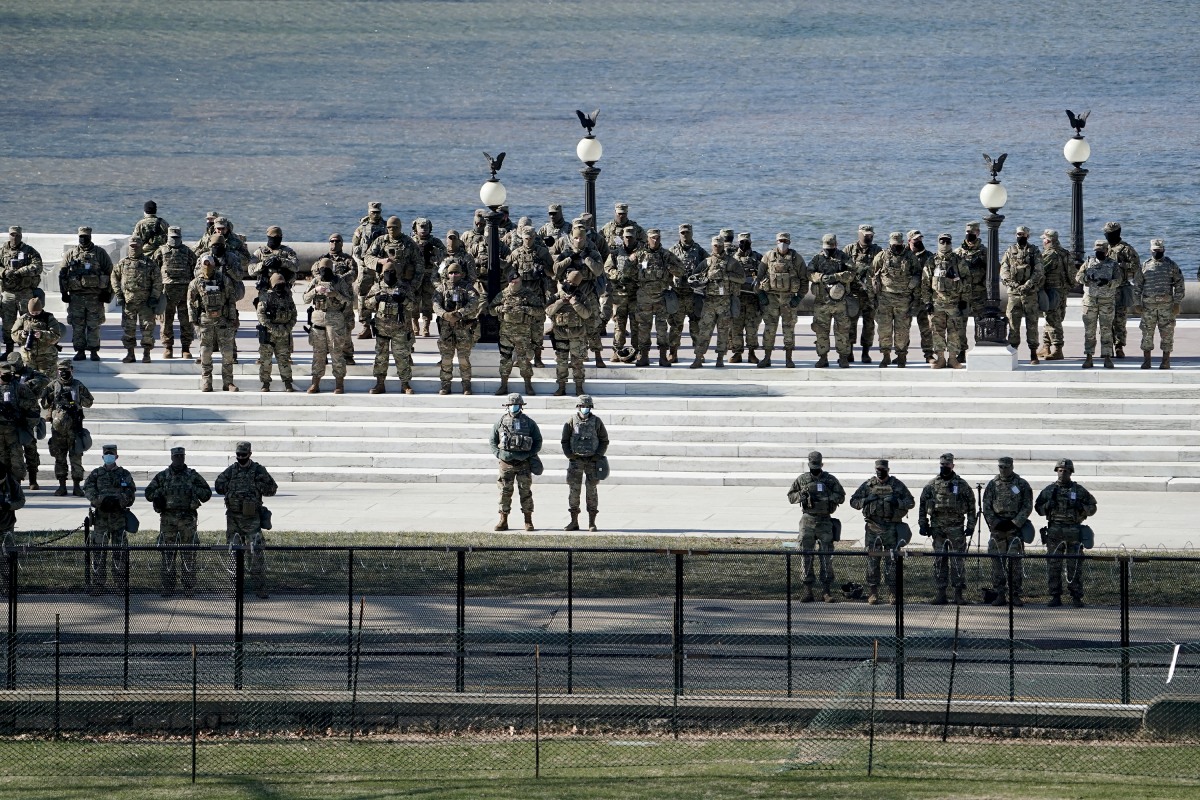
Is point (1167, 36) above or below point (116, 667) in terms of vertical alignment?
above

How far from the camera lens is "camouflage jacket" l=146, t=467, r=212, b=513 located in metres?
21.2

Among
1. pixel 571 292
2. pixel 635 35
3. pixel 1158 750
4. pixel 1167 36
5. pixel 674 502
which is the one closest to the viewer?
pixel 1158 750

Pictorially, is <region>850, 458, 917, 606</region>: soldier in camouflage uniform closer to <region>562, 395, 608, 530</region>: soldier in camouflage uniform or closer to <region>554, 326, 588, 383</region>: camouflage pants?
<region>562, 395, 608, 530</region>: soldier in camouflage uniform

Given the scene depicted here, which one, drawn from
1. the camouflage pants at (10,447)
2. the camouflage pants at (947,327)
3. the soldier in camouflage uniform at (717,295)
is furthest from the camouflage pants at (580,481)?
the camouflage pants at (947,327)

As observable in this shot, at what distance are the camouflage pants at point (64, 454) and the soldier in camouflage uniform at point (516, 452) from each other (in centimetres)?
547

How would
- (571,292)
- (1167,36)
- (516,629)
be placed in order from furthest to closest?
(1167,36) → (571,292) → (516,629)

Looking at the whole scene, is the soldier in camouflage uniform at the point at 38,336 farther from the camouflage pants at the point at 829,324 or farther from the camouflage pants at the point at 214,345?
the camouflage pants at the point at 829,324

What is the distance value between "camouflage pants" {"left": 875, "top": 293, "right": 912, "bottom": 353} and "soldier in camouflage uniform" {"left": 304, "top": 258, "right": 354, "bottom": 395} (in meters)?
7.14

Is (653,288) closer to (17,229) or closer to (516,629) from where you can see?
(17,229)

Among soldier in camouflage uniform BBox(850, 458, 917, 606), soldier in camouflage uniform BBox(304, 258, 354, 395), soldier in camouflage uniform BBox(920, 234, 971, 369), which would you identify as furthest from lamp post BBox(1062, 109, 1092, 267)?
soldier in camouflage uniform BBox(850, 458, 917, 606)

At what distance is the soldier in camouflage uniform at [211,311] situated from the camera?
A: 2823 centimetres

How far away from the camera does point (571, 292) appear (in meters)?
27.7

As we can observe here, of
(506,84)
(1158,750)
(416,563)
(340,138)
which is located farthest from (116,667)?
(506,84)

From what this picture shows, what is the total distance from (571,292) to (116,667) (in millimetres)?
11167
